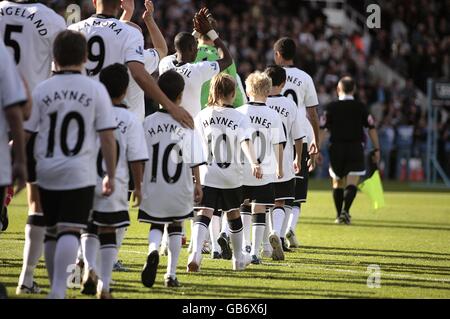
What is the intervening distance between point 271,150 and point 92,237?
10.6 ft

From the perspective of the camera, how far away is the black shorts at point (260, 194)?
428 inches

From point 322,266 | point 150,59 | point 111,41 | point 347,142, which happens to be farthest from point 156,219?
point 347,142

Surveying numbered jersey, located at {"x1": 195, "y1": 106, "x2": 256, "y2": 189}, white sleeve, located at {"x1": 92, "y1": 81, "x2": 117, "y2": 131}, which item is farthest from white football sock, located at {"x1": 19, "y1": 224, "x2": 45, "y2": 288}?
numbered jersey, located at {"x1": 195, "y1": 106, "x2": 256, "y2": 189}

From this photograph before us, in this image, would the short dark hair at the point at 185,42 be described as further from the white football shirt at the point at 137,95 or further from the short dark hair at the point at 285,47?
the short dark hair at the point at 285,47

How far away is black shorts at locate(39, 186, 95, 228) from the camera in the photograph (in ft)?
24.3

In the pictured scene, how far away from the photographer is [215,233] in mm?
11031

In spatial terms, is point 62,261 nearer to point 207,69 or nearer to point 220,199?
point 220,199

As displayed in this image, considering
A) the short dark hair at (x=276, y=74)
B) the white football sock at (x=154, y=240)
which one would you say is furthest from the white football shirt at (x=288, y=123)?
the white football sock at (x=154, y=240)

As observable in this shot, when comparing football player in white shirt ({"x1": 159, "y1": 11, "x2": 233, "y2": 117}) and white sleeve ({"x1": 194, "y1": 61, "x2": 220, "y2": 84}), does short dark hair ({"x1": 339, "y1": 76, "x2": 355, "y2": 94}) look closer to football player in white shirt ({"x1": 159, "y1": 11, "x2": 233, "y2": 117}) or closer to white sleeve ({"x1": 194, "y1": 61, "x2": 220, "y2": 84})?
football player in white shirt ({"x1": 159, "y1": 11, "x2": 233, "y2": 117})

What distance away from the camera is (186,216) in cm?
884

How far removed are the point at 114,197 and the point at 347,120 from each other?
9.40 m

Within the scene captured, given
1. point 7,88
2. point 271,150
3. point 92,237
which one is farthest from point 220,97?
point 7,88
